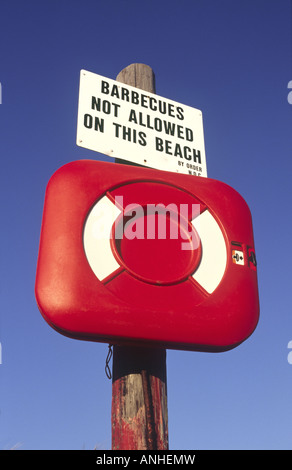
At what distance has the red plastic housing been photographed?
1.34 metres

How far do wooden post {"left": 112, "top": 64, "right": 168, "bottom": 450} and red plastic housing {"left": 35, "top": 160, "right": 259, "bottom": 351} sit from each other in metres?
0.17

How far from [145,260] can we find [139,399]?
0.45 m

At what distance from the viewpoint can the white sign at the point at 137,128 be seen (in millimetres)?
1945

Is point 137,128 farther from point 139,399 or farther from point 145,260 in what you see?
point 139,399

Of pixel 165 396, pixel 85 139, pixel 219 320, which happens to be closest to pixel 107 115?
pixel 85 139

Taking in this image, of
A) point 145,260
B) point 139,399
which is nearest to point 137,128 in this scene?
point 145,260

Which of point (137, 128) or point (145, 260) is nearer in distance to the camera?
point (145, 260)

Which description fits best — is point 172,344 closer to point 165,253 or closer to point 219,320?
point 219,320

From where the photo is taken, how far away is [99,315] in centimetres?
132

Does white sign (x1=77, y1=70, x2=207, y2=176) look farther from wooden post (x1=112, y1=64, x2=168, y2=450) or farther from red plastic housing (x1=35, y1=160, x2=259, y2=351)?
wooden post (x1=112, y1=64, x2=168, y2=450)

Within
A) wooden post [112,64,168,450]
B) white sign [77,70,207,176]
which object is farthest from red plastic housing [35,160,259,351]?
white sign [77,70,207,176]

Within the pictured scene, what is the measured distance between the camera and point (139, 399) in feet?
4.81

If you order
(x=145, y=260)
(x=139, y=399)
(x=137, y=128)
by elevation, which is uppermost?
(x=137, y=128)
